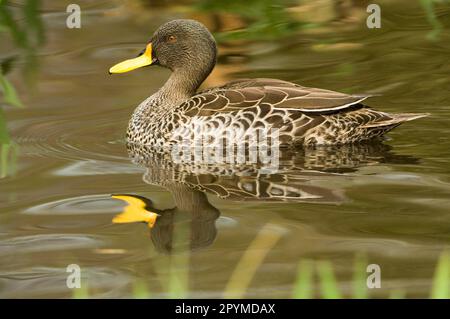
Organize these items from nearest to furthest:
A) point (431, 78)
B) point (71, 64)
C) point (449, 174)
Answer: point (449, 174) < point (431, 78) < point (71, 64)

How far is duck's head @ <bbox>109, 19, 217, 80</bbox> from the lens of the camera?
1018 centimetres

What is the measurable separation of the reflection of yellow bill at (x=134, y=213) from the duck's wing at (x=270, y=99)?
5.34 ft

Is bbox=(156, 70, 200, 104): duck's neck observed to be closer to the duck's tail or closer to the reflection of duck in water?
the reflection of duck in water

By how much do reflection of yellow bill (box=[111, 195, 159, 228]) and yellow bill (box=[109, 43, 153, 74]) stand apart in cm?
206

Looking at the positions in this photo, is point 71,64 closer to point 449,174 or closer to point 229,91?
point 229,91

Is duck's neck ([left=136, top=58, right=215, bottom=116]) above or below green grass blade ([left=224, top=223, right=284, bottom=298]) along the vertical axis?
above

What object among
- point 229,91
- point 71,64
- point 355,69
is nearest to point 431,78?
point 355,69

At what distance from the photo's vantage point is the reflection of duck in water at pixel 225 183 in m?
7.74

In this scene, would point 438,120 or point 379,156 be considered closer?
point 379,156

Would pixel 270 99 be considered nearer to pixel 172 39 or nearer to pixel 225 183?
pixel 172 39

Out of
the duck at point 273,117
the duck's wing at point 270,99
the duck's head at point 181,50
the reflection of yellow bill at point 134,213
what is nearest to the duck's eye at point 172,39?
the duck's head at point 181,50

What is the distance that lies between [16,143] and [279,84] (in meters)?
2.16

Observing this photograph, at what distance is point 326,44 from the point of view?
1266cm

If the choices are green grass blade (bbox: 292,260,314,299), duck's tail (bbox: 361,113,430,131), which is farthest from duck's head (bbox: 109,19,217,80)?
green grass blade (bbox: 292,260,314,299)
